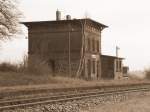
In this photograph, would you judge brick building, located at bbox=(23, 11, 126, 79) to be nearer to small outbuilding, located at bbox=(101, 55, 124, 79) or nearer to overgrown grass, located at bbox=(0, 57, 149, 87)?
small outbuilding, located at bbox=(101, 55, 124, 79)

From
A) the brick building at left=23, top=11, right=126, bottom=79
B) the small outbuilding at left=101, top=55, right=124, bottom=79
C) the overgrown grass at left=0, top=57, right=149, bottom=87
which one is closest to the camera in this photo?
the overgrown grass at left=0, top=57, right=149, bottom=87

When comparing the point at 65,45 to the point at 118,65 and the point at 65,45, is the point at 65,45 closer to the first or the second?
the point at 65,45

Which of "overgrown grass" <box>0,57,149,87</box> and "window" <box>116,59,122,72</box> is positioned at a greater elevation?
"window" <box>116,59,122,72</box>

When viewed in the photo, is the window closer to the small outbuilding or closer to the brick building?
the small outbuilding

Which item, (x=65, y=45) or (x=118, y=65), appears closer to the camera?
(x=65, y=45)

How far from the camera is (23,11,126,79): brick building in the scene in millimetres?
53469

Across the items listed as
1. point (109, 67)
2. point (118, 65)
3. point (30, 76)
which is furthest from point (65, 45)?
point (30, 76)

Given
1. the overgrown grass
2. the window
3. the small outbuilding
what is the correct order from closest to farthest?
the overgrown grass < the small outbuilding < the window

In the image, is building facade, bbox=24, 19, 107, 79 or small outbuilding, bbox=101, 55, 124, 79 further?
small outbuilding, bbox=101, 55, 124, 79

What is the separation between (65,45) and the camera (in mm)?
53812

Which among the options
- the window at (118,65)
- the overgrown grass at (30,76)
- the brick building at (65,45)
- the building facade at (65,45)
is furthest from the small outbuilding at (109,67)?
the overgrown grass at (30,76)

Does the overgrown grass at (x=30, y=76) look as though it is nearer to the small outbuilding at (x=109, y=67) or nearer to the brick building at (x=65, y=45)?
the brick building at (x=65, y=45)

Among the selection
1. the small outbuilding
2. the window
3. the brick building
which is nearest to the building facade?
the brick building

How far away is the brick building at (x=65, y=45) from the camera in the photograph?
175 ft
